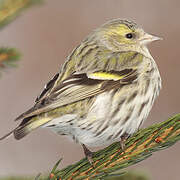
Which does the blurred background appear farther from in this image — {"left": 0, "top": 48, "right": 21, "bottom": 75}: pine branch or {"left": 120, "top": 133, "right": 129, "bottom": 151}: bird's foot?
{"left": 0, "top": 48, "right": 21, "bottom": 75}: pine branch

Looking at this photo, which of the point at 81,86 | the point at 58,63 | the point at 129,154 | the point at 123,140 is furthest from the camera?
the point at 58,63

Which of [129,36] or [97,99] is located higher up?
[129,36]

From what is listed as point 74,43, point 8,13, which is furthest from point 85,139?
point 74,43

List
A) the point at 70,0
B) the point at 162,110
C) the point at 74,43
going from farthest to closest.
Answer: the point at 70,0 < the point at 74,43 < the point at 162,110

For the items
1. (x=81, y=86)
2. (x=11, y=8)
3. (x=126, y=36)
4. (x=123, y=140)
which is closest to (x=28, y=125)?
(x=81, y=86)

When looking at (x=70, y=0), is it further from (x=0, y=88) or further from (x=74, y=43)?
(x=0, y=88)

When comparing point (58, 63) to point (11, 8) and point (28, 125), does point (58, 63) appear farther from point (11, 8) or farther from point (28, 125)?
point (28, 125)
